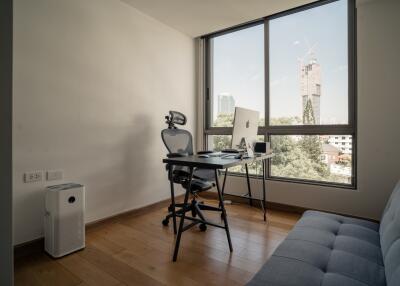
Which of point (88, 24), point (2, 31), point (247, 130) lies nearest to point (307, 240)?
point (247, 130)

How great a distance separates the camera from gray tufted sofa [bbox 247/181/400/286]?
102 cm

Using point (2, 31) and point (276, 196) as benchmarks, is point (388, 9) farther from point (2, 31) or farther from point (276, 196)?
point (2, 31)

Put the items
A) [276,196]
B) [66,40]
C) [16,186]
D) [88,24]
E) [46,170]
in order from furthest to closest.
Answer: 1. [276,196]
2. [88,24]
3. [66,40]
4. [46,170]
5. [16,186]

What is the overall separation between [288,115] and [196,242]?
2100 mm

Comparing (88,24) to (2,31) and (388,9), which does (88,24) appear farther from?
(388,9)

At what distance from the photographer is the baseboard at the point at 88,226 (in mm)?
1937

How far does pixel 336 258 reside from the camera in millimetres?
1225

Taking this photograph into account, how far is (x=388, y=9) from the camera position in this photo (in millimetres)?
2463

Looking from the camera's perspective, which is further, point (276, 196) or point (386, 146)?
point (276, 196)

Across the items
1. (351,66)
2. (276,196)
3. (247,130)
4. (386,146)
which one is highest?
(351,66)

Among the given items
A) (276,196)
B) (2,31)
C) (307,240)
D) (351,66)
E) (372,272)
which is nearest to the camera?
(2,31)

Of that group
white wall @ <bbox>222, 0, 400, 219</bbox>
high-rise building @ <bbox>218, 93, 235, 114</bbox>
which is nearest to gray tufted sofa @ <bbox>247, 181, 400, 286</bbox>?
white wall @ <bbox>222, 0, 400, 219</bbox>

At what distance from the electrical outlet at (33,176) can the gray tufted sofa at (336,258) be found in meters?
2.03

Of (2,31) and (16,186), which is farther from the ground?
(2,31)
